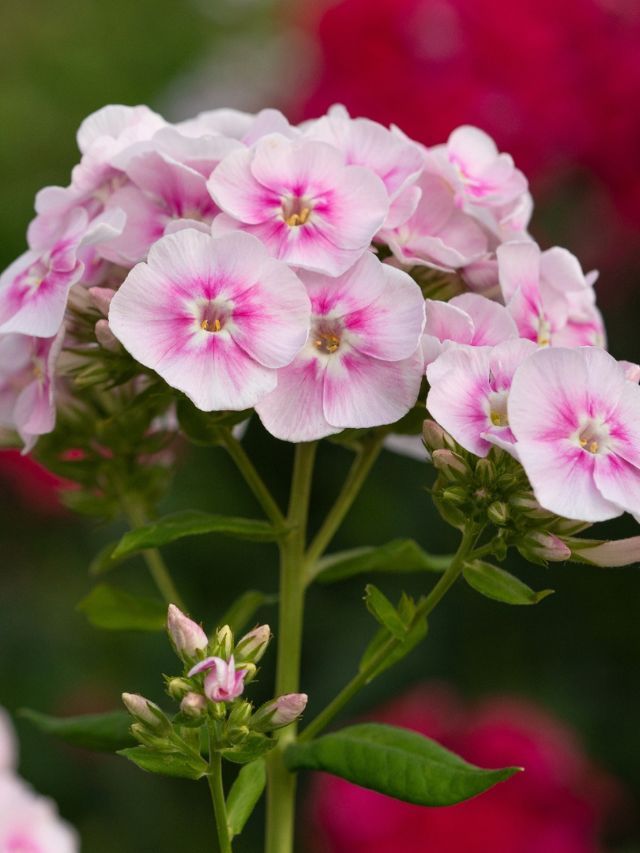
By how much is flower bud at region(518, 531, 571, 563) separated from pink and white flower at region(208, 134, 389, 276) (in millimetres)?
282

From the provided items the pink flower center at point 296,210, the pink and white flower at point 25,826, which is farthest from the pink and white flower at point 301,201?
the pink and white flower at point 25,826

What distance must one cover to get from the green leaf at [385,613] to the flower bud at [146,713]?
215mm

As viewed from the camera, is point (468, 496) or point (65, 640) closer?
point (468, 496)

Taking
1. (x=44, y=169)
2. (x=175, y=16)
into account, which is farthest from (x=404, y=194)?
(x=175, y=16)

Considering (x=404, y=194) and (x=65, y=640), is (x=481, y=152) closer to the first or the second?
(x=404, y=194)

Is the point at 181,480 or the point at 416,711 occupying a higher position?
the point at 416,711

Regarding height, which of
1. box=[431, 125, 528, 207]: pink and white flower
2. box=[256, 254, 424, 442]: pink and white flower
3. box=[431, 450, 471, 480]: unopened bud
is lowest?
box=[431, 450, 471, 480]: unopened bud

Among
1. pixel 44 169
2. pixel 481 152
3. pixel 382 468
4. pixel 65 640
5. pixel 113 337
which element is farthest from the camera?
pixel 44 169

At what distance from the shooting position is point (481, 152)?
1479 mm

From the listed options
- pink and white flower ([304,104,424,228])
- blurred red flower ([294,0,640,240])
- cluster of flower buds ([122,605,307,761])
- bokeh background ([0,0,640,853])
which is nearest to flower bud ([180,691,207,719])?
cluster of flower buds ([122,605,307,761])

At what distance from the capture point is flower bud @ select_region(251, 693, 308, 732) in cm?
109

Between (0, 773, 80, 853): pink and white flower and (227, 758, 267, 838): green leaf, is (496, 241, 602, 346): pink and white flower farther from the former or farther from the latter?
(0, 773, 80, 853): pink and white flower

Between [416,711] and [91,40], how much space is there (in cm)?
365

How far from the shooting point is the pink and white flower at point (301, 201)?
1.20m
